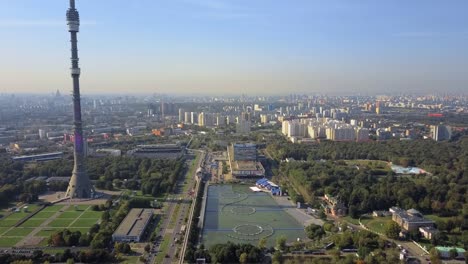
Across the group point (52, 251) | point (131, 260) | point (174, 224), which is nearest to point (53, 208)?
point (52, 251)

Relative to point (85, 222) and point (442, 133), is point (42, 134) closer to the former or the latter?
point (85, 222)

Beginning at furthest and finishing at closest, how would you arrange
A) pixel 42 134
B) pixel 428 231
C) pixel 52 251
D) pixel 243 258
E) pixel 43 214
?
pixel 42 134 → pixel 43 214 → pixel 428 231 → pixel 52 251 → pixel 243 258

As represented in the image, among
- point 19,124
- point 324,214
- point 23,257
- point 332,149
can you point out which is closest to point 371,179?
point 324,214

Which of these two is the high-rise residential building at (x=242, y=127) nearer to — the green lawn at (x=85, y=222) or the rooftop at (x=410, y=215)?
the rooftop at (x=410, y=215)

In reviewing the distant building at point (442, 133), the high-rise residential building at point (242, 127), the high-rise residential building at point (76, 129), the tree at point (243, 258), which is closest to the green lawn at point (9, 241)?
the high-rise residential building at point (76, 129)

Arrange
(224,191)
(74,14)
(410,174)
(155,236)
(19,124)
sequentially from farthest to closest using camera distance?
(19,124)
(410,174)
(224,191)
(74,14)
(155,236)

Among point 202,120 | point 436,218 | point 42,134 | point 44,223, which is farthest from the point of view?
point 202,120

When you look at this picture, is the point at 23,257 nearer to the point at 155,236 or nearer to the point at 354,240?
the point at 155,236
